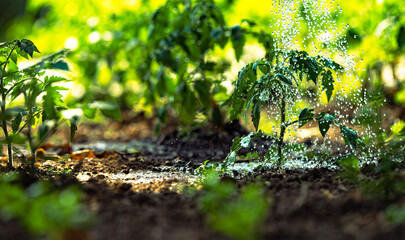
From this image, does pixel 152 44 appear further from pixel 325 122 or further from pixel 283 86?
pixel 325 122

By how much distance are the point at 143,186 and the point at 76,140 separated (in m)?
2.77

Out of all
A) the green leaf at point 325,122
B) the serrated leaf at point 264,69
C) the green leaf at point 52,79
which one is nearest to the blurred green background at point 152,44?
the serrated leaf at point 264,69

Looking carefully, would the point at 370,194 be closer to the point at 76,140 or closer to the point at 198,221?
the point at 198,221

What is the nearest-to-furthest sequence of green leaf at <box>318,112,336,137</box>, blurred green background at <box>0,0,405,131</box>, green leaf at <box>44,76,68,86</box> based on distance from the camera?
green leaf at <box>318,112,336,137</box>, green leaf at <box>44,76,68,86</box>, blurred green background at <box>0,0,405,131</box>

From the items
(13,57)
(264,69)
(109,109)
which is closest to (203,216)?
(109,109)

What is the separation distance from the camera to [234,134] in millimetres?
3352

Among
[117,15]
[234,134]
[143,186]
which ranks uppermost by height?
[117,15]

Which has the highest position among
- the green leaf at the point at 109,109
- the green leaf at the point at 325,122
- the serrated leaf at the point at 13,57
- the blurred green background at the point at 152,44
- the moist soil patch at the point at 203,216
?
the blurred green background at the point at 152,44

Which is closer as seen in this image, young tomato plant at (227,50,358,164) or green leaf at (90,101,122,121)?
green leaf at (90,101,122,121)

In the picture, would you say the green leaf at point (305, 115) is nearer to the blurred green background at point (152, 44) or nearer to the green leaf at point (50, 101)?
the blurred green background at point (152, 44)

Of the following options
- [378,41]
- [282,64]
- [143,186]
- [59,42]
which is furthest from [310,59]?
[59,42]

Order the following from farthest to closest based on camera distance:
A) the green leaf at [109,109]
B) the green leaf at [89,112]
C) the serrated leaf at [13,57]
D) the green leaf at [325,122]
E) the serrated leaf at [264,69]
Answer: the serrated leaf at [264,69], the serrated leaf at [13,57], the green leaf at [325,122], the green leaf at [89,112], the green leaf at [109,109]

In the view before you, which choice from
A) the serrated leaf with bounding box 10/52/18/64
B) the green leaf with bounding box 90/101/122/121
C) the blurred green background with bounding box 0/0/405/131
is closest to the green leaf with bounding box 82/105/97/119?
the green leaf with bounding box 90/101/122/121

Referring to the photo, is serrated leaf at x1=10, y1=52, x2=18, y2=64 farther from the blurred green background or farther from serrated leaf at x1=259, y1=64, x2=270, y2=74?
serrated leaf at x1=259, y1=64, x2=270, y2=74
